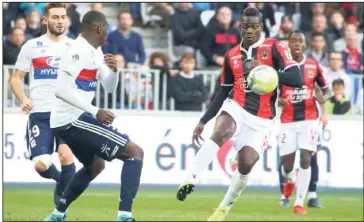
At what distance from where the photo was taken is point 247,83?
1243cm

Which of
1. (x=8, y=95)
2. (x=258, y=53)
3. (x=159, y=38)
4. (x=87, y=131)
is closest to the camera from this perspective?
(x=87, y=131)

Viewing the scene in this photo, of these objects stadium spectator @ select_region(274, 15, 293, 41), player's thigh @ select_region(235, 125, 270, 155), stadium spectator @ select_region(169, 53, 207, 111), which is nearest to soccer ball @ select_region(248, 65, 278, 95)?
player's thigh @ select_region(235, 125, 270, 155)

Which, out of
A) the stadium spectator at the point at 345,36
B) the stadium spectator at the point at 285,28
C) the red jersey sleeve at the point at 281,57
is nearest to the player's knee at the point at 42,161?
the red jersey sleeve at the point at 281,57

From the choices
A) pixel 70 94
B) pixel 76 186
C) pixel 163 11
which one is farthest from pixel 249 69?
pixel 163 11

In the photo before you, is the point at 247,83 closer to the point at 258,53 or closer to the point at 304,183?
the point at 258,53

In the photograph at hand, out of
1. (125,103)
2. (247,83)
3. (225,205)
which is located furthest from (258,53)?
(125,103)

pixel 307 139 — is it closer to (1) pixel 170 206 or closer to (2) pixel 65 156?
(1) pixel 170 206

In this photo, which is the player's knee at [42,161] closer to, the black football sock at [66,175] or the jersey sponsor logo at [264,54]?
the black football sock at [66,175]

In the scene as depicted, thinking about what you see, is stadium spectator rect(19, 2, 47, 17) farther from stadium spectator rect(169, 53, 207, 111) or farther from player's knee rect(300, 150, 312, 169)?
player's knee rect(300, 150, 312, 169)

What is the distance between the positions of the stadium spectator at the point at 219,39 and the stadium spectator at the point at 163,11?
1.08 m

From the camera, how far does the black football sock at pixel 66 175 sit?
13.4 m

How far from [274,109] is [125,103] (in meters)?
7.42

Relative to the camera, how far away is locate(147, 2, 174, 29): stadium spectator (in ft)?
71.3

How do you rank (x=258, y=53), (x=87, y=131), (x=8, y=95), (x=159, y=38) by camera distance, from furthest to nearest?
(x=159, y=38) → (x=8, y=95) → (x=258, y=53) → (x=87, y=131)
